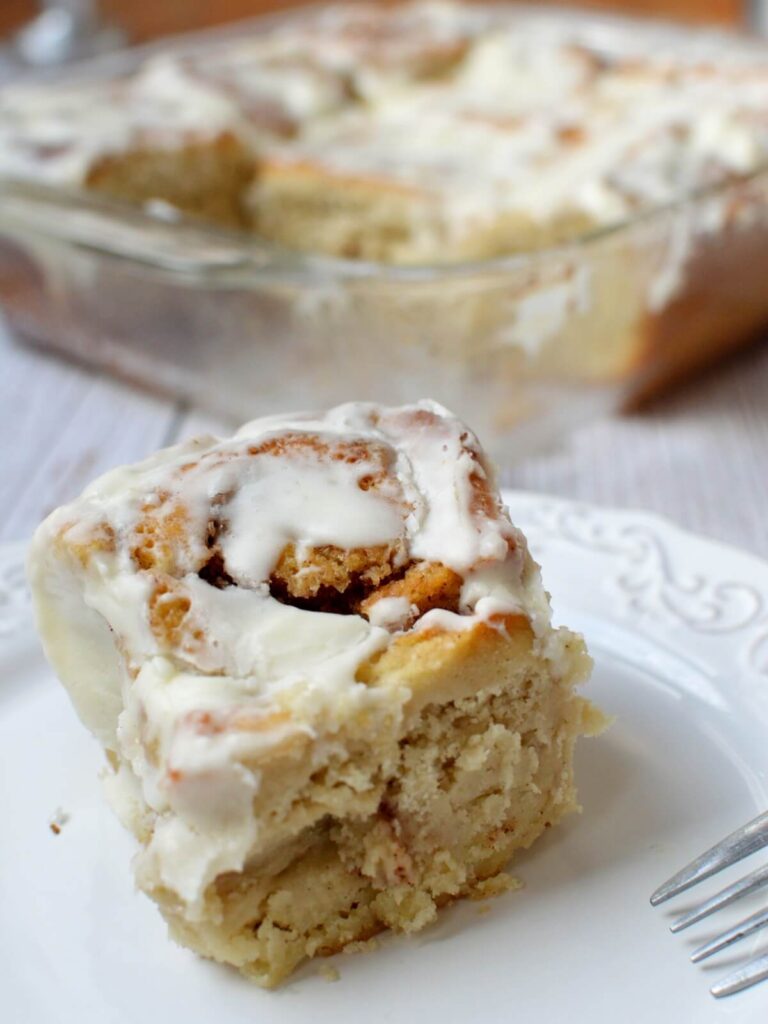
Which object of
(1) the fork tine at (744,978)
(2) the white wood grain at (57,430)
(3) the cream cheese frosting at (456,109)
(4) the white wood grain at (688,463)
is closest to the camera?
(1) the fork tine at (744,978)

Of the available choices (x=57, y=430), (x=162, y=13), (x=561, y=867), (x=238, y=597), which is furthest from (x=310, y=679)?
(x=162, y=13)

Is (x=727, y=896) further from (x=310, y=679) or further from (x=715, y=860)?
(x=310, y=679)

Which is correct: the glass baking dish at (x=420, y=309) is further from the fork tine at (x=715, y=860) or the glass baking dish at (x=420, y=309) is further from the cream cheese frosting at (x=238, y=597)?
the fork tine at (x=715, y=860)

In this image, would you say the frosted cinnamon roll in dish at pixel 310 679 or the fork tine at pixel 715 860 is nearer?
the frosted cinnamon roll in dish at pixel 310 679

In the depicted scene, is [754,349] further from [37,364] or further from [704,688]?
[37,364]

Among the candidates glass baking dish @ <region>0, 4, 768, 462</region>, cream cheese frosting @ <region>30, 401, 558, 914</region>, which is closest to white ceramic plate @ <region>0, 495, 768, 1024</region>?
cream cheese frosting @ <region>30, 401, 558, 914</region>

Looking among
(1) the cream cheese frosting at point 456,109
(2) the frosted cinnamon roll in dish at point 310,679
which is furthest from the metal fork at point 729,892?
(1) the cream cheese frosting at point 456,109
